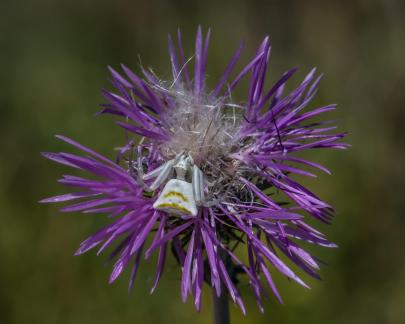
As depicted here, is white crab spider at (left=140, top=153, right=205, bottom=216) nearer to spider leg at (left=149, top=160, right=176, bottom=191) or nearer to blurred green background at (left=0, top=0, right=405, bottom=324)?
spider leg at (left=149, top=160, right=176, bottom=191)

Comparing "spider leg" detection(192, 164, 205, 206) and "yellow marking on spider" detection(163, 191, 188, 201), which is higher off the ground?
"spider leg" detection(192, 164, 205, 206)

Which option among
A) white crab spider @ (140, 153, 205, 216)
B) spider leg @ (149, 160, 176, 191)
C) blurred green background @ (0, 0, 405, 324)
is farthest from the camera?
blurred green background @ (0, 0, 405, 324)

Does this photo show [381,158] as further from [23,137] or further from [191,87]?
[23,137]

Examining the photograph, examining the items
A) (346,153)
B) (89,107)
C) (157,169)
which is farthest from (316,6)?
(157,169)

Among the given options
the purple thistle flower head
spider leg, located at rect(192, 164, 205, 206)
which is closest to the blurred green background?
the purple thistle flower head

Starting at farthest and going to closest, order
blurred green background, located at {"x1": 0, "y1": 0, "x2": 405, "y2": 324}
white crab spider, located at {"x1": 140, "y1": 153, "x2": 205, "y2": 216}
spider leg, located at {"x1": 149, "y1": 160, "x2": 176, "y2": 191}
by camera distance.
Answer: blurred green background, located at {"x1": 0, "y1": 0, "x2": 405, "y2": 324} → spider leg, located at {"x1": 149, "y1": 160, "x2": 176, "y2": 191} → white crab spider, located at {"x1": 140, "y1": 153, "x2": 205, "y2": 216}

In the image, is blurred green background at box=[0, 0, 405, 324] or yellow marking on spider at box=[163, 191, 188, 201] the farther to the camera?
blurred green background at box=[0, 0, 405, 324]

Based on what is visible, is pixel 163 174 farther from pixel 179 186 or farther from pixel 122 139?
pixel 122 139

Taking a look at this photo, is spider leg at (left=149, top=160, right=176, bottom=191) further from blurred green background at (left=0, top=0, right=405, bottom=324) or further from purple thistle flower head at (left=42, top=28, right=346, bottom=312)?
blurred green background at (left=0, top=0, right=405, bottom=324)

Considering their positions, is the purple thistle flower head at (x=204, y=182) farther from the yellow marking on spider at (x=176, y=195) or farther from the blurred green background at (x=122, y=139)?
the blurred green background at (x=122, y=139)
